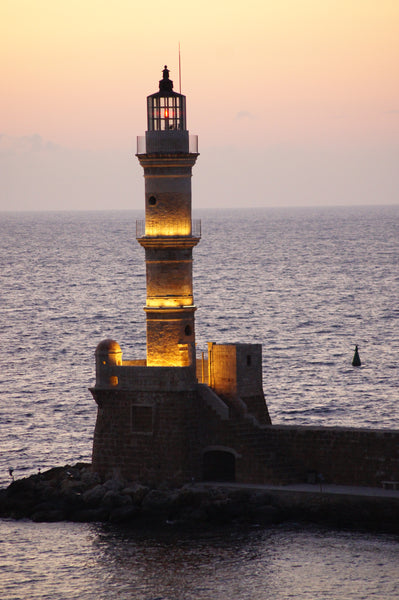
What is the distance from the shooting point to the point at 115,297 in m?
126

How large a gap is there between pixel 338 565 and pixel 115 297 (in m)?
85.3

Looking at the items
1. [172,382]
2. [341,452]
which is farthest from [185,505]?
[341,452]

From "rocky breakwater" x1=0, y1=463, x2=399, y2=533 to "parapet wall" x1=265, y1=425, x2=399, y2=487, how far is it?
5.85ft

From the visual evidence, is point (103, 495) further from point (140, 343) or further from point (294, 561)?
point (140, 343)

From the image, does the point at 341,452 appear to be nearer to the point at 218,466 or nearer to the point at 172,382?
the point at 218,466

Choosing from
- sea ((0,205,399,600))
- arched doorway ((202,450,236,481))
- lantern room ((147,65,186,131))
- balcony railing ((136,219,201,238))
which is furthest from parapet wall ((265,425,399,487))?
lantern room ((147,65,186,131))

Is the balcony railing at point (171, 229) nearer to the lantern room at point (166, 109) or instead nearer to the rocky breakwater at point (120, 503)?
the lantern room at point (166, 109)

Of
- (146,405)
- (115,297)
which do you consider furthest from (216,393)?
(115,297)

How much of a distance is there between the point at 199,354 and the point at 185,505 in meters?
28.1

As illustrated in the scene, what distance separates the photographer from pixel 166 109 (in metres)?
51.6

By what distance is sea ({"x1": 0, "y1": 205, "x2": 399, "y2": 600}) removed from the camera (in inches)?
1646

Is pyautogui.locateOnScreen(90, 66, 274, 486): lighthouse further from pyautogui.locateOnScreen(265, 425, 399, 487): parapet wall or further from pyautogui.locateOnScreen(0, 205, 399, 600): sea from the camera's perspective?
pyautogui.locateOnScreen(0, 205, 399, 600): sea

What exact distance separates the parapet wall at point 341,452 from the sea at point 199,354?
3174 millimetres

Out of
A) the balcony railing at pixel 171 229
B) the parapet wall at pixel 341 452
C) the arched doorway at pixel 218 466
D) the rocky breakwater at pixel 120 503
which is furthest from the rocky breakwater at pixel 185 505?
the balcony railing at pixel 171 229
